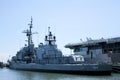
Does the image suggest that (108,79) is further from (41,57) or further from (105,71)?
(41,57)

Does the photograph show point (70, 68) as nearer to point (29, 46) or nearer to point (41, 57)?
point (41, 57)

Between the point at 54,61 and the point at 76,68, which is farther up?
the point at 54,61

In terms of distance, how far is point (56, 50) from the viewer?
67688 mm

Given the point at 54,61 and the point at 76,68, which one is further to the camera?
the point at 54,61

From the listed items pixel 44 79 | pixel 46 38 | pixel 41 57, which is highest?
pixel 46 38

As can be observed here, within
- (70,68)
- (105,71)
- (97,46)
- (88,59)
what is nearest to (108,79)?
(105,71)

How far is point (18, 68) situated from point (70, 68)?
25814 millimetres

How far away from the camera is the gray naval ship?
53.0 meters

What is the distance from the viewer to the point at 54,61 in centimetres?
6431

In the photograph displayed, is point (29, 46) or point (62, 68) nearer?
point (62, 68)

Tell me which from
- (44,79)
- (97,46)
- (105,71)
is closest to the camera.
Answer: (44,79)

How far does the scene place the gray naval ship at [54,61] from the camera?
174 ft

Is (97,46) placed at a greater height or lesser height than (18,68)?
greater

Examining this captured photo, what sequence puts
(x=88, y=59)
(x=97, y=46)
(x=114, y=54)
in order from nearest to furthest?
(x=88, y=59)
(x=114, y=54)
(x=97, y=46)
